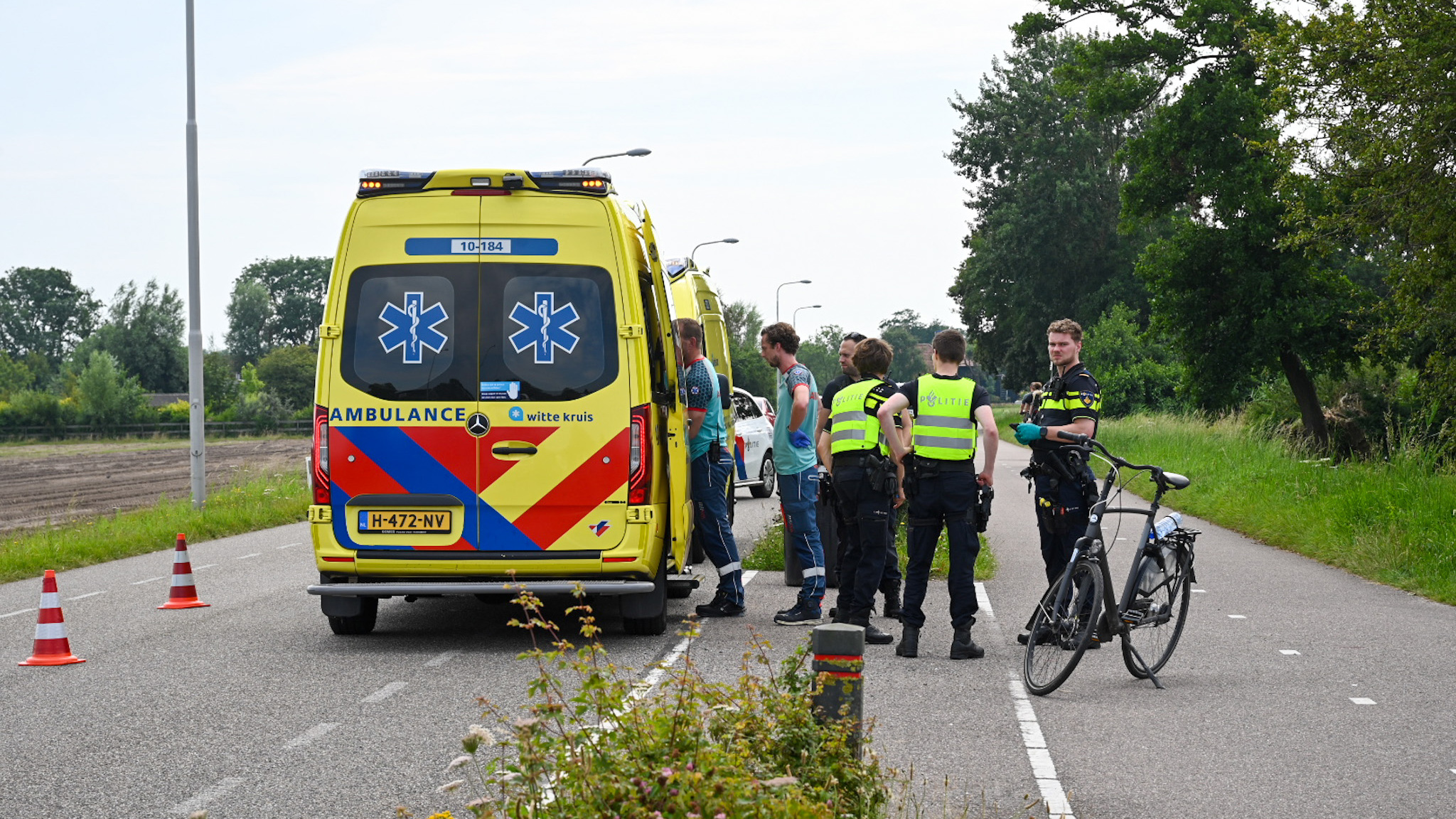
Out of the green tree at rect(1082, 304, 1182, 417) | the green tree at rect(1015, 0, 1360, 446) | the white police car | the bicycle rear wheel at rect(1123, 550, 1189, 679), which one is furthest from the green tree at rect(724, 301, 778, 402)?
the bicycle rear wheel at rect(1123, 550, 1189, 679)

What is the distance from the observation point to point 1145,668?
24.0 ft

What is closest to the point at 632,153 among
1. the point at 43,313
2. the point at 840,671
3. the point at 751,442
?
the point at 751,442

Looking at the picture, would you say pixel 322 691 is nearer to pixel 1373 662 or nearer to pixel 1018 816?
pixel 1018 816

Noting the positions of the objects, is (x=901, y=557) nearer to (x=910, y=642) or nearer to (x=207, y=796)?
(x=910, y=642)

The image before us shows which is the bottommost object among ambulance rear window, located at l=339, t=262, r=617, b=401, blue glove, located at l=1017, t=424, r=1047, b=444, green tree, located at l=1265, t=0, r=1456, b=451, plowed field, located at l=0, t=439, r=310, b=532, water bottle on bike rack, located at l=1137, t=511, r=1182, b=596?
plowed field, located at l=0, t=439, r=310, b=532

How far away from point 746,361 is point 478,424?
2695 inches

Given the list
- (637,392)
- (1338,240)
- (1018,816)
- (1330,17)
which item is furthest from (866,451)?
(1338,240)

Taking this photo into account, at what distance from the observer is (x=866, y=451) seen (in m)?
8.39

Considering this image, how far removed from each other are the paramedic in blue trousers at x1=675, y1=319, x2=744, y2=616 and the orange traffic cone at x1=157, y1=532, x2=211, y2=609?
3.93 meters

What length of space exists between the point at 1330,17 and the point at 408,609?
11967 millimetres

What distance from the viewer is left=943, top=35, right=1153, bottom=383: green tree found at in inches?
2303

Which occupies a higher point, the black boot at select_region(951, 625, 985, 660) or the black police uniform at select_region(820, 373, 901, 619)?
the black police uniform at select_region(820, 373, 901, 619)

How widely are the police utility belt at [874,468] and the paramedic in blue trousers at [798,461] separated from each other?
67 cm

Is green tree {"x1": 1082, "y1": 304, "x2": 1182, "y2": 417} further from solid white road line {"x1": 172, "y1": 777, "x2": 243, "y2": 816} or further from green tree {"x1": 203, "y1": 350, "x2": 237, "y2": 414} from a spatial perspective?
green tree {"x1": 203, "y1": 350, "x2": 237, "y2": 414}
